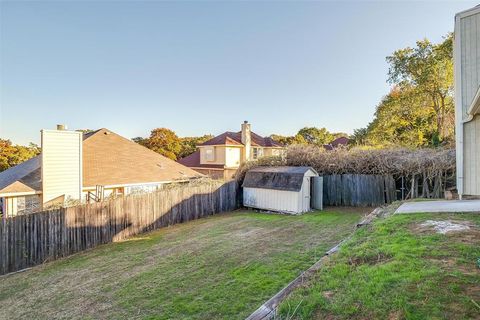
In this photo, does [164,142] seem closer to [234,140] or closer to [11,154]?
[234,140]

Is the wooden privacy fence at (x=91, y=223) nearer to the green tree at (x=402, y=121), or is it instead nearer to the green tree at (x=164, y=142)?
the green tree at (x=402, y=121)

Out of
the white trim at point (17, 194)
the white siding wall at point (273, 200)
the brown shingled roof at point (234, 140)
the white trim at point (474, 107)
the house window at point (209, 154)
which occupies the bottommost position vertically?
the white siding wall at point (273, 200)

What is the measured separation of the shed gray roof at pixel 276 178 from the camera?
13.5 metres

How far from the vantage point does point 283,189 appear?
13.8 metres

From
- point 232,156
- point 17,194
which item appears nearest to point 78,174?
point 17,194

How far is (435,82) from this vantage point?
18.4m

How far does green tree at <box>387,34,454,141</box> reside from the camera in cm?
1805

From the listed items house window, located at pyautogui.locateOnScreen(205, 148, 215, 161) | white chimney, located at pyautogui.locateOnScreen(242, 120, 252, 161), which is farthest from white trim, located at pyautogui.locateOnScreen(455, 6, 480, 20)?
house window, located at pyautogui.locateOnScreen(205, 148, 215, 161)

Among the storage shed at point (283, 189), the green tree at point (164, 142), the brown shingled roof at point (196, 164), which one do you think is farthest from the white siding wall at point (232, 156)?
the storage shed at point (283, 189)

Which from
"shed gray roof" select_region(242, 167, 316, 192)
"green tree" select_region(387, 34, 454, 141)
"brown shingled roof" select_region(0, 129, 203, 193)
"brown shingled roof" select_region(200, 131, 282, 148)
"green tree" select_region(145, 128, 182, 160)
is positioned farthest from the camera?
"green tree" select_region(145, 128, 182, 160)

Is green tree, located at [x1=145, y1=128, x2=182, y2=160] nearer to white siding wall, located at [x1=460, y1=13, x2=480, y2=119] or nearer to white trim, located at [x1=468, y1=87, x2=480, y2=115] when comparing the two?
white siding wall, located at [x1=460, y1=13, x2=480, y2=119]

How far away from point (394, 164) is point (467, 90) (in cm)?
718

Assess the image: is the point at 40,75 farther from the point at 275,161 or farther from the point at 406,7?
the point at 406,7

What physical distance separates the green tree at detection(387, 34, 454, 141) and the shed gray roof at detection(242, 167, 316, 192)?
10871mm
